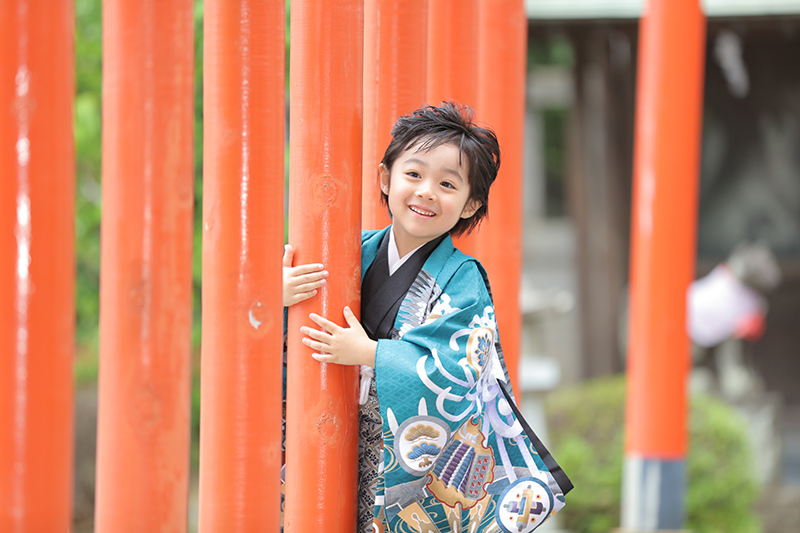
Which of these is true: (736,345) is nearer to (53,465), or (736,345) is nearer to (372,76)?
(372,76)

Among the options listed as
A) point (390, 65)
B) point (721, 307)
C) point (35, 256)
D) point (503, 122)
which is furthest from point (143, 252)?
point (721, 307)

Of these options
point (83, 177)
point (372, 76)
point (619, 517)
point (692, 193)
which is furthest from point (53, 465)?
point (619, 517)

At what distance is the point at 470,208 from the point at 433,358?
1.31 feet

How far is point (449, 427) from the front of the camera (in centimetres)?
162

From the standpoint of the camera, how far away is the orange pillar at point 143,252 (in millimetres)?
1355

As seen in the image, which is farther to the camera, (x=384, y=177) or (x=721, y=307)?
(x=721, y=307)

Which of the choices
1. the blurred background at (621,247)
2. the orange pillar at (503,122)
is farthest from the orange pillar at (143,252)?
the blurred background at (621,247)

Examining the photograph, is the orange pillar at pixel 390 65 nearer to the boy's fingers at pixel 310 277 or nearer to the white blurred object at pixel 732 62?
the boy's fingers at pixel 310 277

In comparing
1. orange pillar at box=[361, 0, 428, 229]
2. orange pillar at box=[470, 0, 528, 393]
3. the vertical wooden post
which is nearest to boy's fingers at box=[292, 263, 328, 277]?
orange pillar at box=[361, 0, 428, 229]

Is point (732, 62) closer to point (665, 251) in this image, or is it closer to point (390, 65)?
point (665, 251)

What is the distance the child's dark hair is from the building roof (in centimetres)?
497

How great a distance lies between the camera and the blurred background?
20.3 ft

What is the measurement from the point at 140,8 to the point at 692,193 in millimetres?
3679

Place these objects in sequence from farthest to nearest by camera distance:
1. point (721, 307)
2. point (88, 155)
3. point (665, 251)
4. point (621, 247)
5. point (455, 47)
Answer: point (621, 247), point (721, 307), point (88, 155), point (665, 251), point (455, 47)
